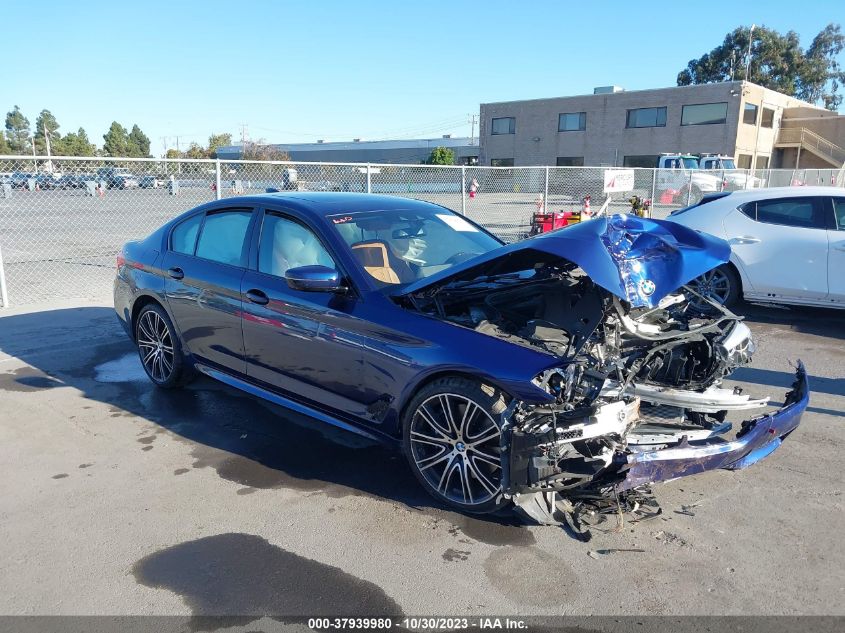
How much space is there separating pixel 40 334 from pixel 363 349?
5.43 meters

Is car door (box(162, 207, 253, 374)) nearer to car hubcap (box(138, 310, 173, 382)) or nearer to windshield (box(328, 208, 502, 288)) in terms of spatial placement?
car hubcap (box(138, 310, 173, 382))

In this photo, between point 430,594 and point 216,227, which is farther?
point 216,227

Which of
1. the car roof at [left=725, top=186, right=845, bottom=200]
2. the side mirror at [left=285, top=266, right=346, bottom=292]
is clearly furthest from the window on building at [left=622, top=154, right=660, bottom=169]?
the side mirror at [left=285, top=266, right=346, bottom=292]

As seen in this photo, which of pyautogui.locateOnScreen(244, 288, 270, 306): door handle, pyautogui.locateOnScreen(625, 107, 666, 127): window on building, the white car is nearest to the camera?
pyautogui.locateOnScreen(244, 288, 270, 306): door handle

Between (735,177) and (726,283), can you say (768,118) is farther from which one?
(726,283)

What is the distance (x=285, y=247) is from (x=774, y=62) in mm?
77244

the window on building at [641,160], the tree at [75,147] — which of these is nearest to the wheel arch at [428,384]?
the window on building at [641,160]

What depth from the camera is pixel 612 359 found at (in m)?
3.48

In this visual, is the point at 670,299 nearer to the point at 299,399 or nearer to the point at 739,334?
the point at 739,334

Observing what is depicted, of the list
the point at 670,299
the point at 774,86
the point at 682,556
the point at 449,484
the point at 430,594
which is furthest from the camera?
the point at 774,86

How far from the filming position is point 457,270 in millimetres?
3709

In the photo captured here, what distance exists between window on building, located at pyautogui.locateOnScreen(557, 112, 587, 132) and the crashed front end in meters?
43.9

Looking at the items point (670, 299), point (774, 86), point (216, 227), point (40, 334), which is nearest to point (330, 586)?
point (670, 299)

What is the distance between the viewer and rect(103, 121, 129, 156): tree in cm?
9225
